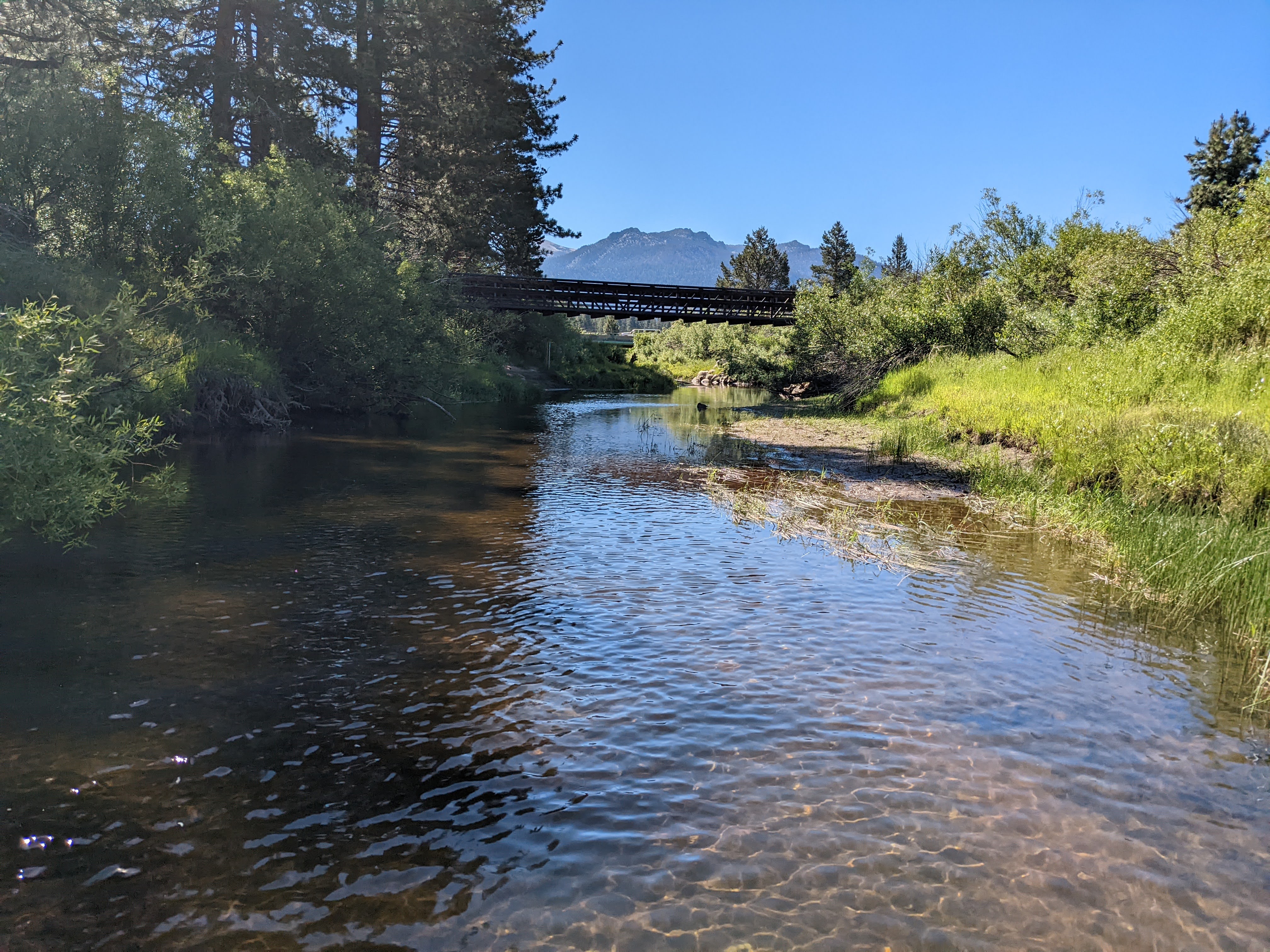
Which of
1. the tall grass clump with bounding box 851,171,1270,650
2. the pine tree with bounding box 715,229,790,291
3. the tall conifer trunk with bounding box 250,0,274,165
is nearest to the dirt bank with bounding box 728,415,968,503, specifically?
the tall grass clump with bounding box 851,171,1270,650

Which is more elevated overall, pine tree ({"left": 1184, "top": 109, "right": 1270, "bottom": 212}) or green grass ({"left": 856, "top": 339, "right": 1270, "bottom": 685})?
pine tree ({"left": 1184, "top": 109, "right": 1270, "bottom": 212})

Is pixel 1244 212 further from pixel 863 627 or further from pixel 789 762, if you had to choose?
pixel 789 762

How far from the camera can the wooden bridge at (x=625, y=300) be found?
5856 centimetres

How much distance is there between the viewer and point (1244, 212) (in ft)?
91.5

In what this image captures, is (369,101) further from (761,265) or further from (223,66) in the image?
(761,265)

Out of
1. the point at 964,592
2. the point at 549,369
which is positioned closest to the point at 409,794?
the point at 964,592

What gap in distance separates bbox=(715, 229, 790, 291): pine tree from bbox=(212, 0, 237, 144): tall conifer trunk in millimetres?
112871

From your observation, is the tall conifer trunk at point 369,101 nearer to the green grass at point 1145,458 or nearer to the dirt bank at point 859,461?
the dirt bank at point 859,461

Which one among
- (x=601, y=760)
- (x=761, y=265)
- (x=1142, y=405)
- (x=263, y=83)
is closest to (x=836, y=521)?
(x=1142, y=405)

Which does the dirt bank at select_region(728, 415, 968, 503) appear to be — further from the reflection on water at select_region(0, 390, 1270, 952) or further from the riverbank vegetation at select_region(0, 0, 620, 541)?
the riverbank vegetation at select_region(0, 0, 620, 541)

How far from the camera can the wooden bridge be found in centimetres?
5856

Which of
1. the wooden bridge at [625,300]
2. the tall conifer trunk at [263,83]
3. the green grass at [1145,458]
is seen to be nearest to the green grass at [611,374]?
the wooden bridge at [625,300]

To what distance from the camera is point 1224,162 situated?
65312mm

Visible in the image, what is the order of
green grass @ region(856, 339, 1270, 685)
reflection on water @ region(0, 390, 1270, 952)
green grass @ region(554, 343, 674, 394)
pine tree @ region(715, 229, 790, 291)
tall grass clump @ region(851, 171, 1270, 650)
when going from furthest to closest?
pine tree @ region(715, 229, 790, 291) → green grass @ region(554, 343, 674, 394) → tall grass clump @ region(851, 171, 1270, 650) → green grass @ region(856, 339, 1270, 685) → reflection on water @ region(0, 390, 1270, 952)
